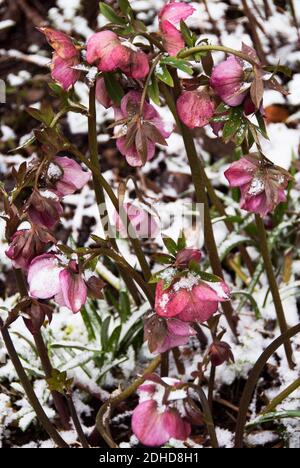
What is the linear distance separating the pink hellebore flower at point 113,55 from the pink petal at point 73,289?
0.24m

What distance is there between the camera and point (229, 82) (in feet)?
2.62

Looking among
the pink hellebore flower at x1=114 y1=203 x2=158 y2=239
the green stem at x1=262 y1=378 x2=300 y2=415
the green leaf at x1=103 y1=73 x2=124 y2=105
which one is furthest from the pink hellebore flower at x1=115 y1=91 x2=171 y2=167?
the green stem at x1=262 y1=378 x2=300 y2=415

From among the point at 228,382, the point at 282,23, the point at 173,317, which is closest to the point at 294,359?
the point at 228,382

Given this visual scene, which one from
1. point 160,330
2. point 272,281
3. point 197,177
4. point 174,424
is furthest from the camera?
point 272,281

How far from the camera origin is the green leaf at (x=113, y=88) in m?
0.84

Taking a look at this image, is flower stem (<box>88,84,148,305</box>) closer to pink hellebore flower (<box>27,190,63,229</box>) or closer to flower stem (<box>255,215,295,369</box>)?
pink hellebore flower (<box>27,190,63,229</box>)

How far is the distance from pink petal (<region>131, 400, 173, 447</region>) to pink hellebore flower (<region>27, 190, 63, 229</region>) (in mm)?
245

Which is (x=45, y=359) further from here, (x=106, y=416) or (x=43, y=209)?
(x=43, y=209)

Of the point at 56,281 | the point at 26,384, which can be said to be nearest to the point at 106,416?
the point at 26,384

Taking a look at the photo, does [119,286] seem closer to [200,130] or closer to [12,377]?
[12,377]

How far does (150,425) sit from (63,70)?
1.41ft

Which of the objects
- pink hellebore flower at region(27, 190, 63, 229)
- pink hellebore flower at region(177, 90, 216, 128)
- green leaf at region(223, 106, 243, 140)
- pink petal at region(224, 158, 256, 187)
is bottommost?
pink hellebore flower at region(27, 190, 63, 229)

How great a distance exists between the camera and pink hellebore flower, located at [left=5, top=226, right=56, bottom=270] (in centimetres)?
81

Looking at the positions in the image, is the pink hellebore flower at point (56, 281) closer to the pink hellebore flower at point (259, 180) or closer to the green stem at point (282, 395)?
the pink hellebore flower at point (259, 180)
